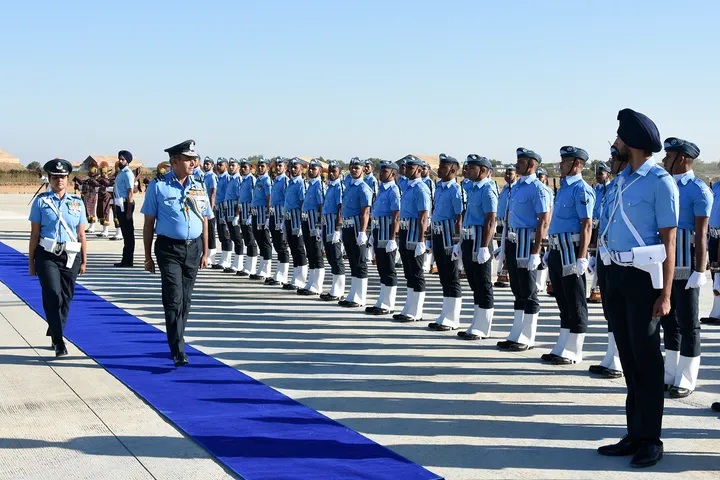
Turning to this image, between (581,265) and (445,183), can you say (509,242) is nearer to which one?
(581,265)

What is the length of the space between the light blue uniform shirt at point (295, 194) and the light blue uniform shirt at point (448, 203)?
394 centimetres

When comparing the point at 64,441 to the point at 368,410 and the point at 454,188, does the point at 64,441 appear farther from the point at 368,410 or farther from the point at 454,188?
the point at 454,188

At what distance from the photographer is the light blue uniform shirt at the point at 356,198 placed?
11.9 meters

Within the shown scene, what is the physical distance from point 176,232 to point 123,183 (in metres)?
10.2

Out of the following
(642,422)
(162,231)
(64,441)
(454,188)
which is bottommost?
(64,441)

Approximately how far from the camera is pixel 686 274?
7.15 meters

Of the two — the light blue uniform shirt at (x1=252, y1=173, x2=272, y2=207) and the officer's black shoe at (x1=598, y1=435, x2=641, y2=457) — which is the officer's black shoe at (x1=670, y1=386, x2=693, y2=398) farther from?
the light blue uniform shirt at (x1=252, y1=173, x2=272, y2=207)

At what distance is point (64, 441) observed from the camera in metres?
5.82

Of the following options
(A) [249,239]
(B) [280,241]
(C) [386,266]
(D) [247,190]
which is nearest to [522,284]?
(C) [386,266]

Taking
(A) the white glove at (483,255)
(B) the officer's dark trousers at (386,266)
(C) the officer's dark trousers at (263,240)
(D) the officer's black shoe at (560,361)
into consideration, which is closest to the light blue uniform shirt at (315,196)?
(C) the officer's dark trousers at (263,240)

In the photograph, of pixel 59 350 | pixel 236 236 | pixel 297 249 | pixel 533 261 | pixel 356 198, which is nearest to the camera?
pixel 59 350

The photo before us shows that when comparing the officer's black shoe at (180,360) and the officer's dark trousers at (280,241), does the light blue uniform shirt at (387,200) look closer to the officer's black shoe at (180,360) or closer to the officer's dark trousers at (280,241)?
the officer's dark trousers at (280,241)

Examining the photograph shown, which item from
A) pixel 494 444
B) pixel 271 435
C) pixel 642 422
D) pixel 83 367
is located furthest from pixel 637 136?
pixel 83 367

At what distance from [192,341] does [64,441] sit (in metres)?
3.59
